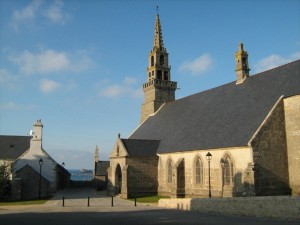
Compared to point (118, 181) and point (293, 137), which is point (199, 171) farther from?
point (118, 181)

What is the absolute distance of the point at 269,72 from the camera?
1284 inches

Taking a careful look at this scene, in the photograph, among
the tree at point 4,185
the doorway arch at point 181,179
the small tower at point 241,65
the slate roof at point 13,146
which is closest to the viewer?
the doorway arch at point 181,179

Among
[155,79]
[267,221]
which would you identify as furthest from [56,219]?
[155,79]

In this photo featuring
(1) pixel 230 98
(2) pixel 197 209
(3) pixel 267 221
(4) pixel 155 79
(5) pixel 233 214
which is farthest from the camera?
(4) pixel 155 79

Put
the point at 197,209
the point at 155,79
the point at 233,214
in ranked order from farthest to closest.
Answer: the point at 155,79 → the point at 197,209 → the point at 233,214

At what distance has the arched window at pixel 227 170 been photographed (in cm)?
2792

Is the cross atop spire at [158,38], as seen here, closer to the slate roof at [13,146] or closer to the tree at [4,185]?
the slate roof at [13,146]

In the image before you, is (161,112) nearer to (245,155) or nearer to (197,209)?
(245,155)

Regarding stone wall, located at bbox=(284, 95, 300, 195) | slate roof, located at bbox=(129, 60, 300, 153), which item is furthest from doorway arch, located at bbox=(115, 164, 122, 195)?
stone wall, located at bbox=(284, 95, 300, 195)

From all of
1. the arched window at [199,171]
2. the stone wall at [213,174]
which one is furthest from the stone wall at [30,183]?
the arched window at [199,171]

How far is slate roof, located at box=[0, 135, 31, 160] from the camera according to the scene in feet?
147

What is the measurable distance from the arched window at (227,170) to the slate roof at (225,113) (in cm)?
122

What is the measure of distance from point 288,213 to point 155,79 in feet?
122

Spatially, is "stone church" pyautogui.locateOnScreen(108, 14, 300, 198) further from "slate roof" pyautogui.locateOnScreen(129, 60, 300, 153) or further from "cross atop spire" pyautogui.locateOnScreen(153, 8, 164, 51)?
"cross atop spire" pyautogui.locateOnScreen(153, 8, 164, 51)
